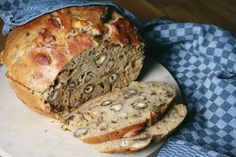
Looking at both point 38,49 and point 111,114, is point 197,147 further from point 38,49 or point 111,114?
point 38,49

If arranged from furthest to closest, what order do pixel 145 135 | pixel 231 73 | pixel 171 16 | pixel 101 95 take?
pixel 171 16
pixel 231 73
pixel 101 95
pixel 145 135

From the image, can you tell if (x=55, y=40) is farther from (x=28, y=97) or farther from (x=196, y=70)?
(x=196, y=70)

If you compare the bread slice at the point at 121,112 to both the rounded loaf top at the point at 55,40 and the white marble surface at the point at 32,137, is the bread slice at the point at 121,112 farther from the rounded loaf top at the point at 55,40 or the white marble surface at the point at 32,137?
the rounded loaf top at the point at 55,40

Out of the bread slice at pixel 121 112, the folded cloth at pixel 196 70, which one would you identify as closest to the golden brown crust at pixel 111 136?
the bread slice at pixel 121 112

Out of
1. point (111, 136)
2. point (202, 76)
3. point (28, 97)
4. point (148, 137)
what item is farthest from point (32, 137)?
point (202, 76)

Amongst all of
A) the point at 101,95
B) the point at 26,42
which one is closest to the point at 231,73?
the point at 101,95
